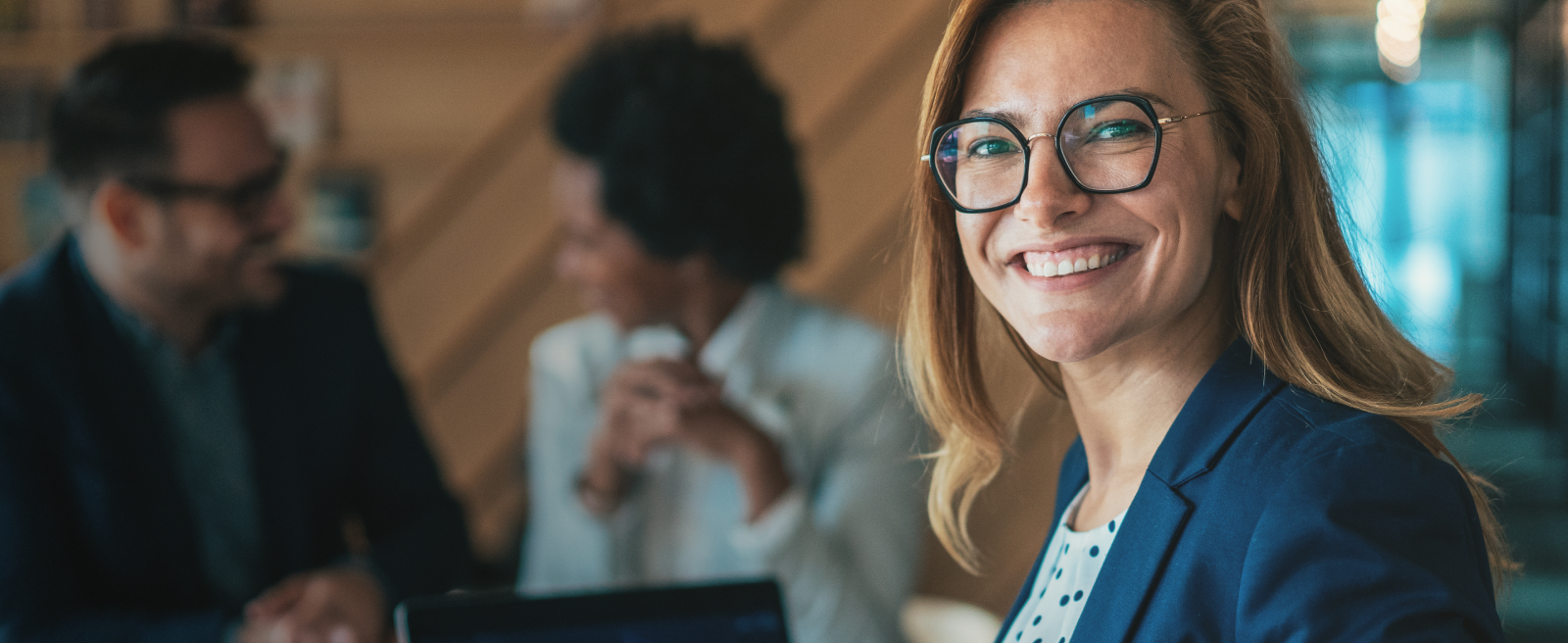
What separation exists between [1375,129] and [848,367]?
31.4ft

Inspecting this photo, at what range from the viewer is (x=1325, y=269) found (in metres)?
0.81

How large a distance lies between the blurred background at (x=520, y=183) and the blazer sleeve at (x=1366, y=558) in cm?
24

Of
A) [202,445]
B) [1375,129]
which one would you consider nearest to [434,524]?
[202,445]

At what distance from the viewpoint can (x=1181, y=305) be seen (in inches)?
31.6

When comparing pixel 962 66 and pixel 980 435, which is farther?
pixel 980 435

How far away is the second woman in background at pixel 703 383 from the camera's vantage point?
1.94 m

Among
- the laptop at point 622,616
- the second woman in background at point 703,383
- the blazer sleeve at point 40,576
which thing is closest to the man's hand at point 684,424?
the second woman in background at point 703,383

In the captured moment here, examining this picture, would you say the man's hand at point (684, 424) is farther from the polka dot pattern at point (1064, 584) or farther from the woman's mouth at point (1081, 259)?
the woman's mouth at point (1081, 259)

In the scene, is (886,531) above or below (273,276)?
below

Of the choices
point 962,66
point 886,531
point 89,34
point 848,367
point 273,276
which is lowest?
point 886,531

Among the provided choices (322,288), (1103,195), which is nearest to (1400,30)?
(322,288)

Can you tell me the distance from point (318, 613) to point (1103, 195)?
142 centimetres

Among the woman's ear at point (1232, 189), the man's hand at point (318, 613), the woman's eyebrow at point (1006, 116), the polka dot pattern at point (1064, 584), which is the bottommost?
the man's hand at point (318, 613)

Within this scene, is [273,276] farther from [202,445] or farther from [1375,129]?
[1375,129]
